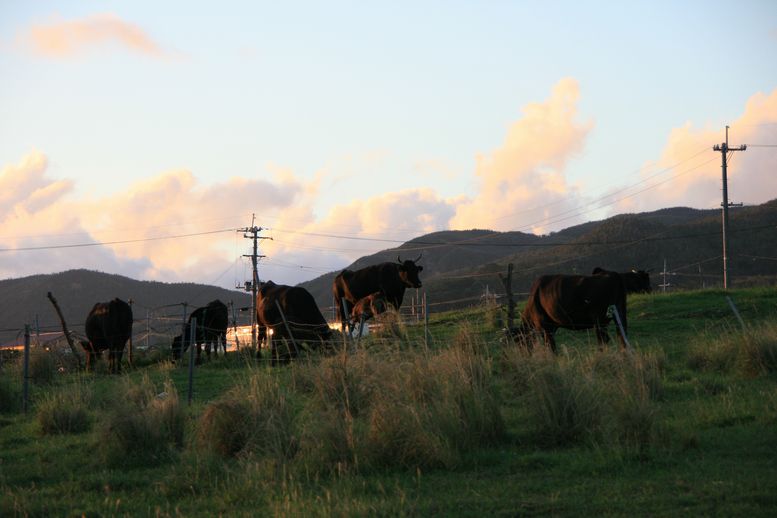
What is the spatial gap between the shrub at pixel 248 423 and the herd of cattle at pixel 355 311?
11.0 feet

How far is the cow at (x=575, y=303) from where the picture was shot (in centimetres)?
1853

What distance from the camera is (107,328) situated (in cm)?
2503

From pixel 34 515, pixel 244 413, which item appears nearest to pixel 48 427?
pixel 244 413

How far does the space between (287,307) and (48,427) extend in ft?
35.3

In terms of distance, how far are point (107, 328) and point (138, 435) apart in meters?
15.4

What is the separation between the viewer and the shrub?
31.7 feet

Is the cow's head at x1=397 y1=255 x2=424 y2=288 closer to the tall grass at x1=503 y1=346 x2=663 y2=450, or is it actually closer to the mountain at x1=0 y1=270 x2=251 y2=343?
the tall grass at x1=503 y1=346 x2=663 y2=450

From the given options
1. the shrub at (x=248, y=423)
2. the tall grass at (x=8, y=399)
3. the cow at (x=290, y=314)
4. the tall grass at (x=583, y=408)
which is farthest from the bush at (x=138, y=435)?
the cow at (x=290, y=314)

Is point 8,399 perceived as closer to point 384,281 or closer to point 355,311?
point 355,311

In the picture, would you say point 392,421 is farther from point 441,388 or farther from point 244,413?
point 244,413

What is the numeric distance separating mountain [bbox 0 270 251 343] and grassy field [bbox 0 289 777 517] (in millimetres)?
93384

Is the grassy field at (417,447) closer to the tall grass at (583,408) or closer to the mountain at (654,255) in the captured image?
the tall grass at (583,408)

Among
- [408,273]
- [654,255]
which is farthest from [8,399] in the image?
[654,255]

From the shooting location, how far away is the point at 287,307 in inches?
914
